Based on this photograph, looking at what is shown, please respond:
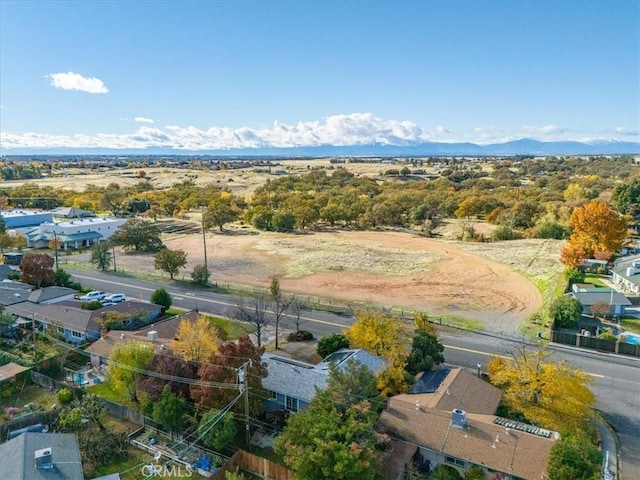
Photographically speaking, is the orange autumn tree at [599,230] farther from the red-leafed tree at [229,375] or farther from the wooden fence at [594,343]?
the red-leafed tree at [229,375]

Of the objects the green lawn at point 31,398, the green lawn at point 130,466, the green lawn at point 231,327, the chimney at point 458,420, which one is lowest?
the green lawn at point 231,327

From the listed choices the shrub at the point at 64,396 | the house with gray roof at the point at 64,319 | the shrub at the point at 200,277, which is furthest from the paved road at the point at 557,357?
the shrub at the point at 64,396

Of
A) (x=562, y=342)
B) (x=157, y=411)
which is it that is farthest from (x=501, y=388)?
(x=157, y=411)

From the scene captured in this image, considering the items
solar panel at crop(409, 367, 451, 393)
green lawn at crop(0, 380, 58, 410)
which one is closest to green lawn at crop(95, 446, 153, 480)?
green lawn at crop(0, 380, 58, 410)

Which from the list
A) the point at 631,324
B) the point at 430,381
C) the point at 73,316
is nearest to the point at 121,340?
the point at 73,316

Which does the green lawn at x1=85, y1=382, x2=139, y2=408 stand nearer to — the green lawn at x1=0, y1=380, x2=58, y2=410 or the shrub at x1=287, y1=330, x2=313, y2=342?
the green lawn at x1=0, y1=380, x2=58, y2=410

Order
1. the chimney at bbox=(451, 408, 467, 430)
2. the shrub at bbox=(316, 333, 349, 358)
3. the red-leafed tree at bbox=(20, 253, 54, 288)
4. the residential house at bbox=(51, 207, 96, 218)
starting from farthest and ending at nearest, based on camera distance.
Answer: the residential house at bbox=(51, 207, 96, 218)
the red-leafed tree at bbox=(20, 253, 54, 288)
the shrub at bbox=(316, 333, 349, 358)
the chimney at bbox=(451, 408, 467, 430)

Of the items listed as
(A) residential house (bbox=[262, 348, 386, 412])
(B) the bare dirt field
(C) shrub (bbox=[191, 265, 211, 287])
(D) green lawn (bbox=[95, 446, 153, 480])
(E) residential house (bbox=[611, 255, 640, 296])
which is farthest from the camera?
(C) shrub (bbox=[191, 265, 211, 287])
